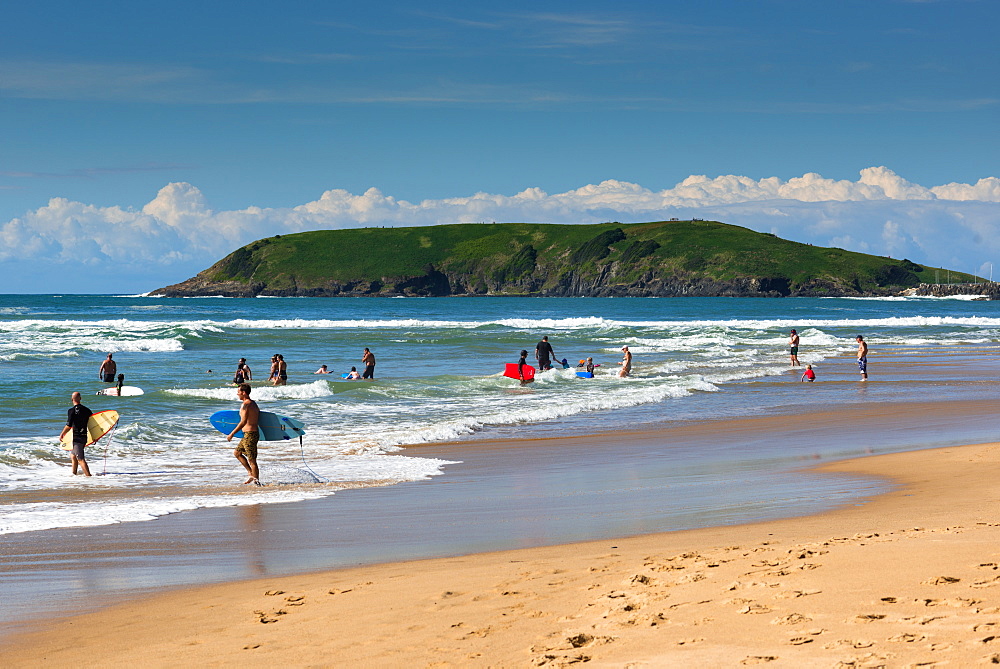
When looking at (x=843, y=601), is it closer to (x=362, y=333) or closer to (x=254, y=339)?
(x=254, y=339)

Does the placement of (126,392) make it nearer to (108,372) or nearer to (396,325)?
(108,372)

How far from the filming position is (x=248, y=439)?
12930 millimetres

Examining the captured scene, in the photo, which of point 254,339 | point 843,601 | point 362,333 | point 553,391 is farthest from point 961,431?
point 362,333

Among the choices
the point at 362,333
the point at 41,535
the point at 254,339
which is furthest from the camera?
the point at 362,333

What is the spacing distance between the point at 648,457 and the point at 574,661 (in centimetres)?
979

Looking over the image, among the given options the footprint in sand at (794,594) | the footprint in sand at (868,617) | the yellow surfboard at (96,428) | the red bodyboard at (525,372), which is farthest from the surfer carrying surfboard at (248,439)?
the red bodyboard at (525,372)

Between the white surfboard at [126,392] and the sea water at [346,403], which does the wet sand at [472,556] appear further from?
the white surfboard at [126,392]

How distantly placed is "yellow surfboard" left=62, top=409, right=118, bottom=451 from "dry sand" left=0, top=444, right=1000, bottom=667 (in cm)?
788

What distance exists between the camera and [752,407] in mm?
22297

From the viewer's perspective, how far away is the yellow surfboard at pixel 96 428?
14.0 m

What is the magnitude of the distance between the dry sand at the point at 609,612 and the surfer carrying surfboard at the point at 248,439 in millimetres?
5357

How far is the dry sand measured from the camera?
4977 millimetres

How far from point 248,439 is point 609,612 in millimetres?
8276

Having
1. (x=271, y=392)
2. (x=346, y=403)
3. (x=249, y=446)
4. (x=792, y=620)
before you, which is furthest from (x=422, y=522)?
(x=271, y=392)
